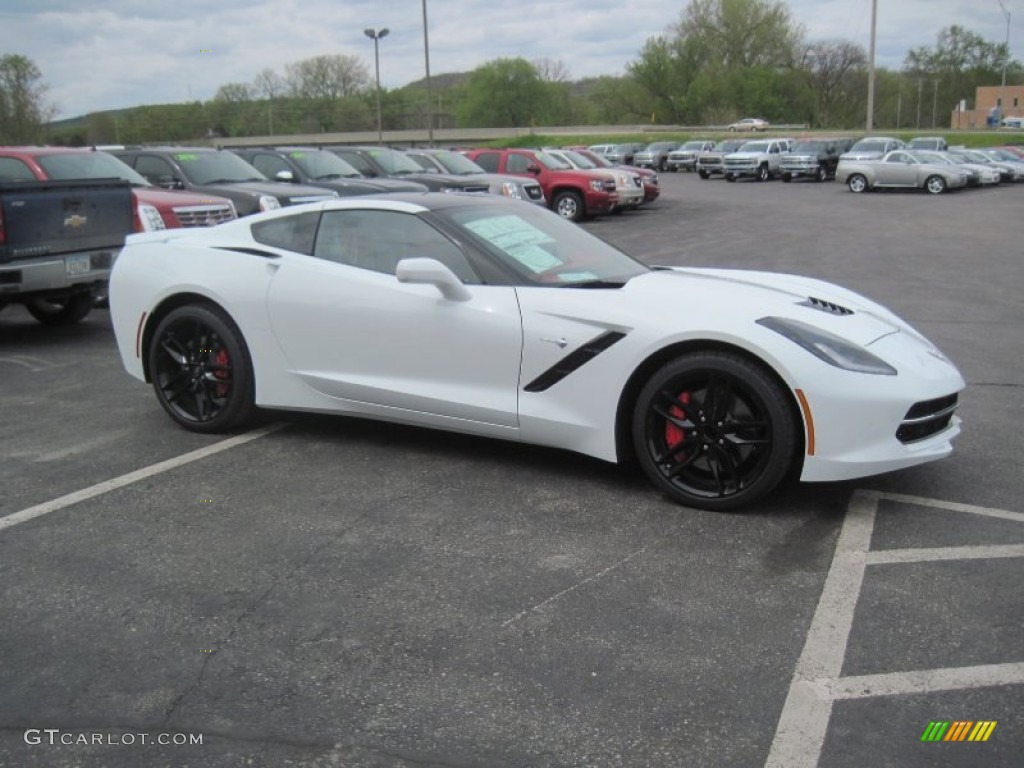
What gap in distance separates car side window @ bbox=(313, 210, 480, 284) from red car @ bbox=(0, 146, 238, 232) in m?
5.45

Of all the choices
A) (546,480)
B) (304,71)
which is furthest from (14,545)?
(304,71)

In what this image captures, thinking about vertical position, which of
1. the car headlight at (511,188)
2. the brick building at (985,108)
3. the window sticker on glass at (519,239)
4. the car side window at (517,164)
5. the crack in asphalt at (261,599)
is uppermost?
the brick building at (985,108)

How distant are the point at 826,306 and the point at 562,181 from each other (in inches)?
768

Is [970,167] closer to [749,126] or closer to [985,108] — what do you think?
[749,126]

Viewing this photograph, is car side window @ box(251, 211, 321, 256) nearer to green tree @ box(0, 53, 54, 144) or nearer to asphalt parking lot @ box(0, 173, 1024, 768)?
asphalt parking lot @ box(0, 173, 1024, 768)

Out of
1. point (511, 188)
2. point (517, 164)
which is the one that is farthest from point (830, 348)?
point (517, 164)

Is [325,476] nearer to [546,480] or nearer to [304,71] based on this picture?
[546,480]

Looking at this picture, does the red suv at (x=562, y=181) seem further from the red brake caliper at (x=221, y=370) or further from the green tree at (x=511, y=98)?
the green tree at (x=511, y=98)

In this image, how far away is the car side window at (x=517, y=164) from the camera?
24000 mm

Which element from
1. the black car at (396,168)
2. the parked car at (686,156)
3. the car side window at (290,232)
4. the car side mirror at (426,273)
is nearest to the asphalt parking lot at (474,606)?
the car side mirror at (426,273)

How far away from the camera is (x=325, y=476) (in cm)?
500

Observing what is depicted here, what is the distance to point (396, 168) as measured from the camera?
19.9 m

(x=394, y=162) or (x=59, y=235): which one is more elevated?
(x=394, y=162)

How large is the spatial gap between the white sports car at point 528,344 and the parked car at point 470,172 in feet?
46.9
